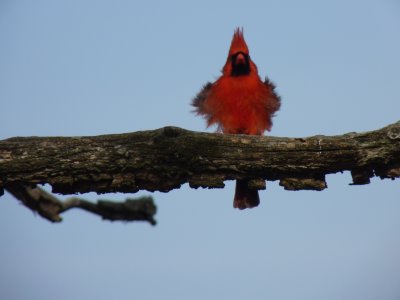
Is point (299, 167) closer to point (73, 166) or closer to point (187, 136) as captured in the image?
point (187, 136)

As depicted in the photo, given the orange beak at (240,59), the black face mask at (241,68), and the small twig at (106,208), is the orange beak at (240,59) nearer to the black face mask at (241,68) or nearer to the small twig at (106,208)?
the black face mask at (241,68)

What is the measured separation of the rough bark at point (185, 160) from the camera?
389 cm

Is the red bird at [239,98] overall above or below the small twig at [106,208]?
above

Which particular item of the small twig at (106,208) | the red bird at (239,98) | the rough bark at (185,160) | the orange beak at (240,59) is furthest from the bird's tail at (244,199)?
the small twig at (106,208)

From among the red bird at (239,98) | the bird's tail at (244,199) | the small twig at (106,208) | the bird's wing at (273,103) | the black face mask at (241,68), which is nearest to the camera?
the small twig at (106,208)

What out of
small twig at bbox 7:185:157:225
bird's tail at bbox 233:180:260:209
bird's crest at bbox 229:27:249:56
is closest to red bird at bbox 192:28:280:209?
bird's crest at bbox 229:27:249:56

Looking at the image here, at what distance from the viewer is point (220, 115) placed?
692cm

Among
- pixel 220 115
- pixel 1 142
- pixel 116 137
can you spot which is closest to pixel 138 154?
pixel 116 137

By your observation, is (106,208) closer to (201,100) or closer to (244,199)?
(244,199)

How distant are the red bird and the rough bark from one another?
2.67 m

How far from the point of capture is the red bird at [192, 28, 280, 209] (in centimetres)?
684

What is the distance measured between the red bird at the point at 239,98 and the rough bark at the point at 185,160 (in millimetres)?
2672

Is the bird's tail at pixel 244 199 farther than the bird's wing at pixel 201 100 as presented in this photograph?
No

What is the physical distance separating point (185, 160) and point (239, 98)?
3.01 m
